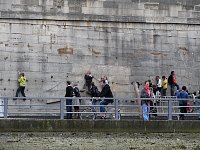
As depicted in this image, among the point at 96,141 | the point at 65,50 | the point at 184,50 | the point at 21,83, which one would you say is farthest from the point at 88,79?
the point at 96,141

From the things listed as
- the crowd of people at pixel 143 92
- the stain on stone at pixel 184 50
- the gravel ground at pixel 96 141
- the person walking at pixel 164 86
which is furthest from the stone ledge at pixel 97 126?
the stain on stone at pixel 184 50

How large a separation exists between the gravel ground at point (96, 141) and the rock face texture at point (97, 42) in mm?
6328

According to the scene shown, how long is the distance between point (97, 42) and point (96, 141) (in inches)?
299

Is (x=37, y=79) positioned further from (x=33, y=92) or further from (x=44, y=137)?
(x=44, y=137)

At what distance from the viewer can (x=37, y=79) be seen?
23.3m

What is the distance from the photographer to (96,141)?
17375 mm

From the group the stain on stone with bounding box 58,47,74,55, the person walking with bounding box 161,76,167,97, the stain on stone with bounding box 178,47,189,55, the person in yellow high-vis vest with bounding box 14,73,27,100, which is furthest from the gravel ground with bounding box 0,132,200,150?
the stain on stone with bounding box 178,47,189,55

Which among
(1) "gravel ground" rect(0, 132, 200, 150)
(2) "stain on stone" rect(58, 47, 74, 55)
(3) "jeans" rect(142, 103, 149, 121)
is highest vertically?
(2) "stain on stone" rect(58, 47, 74, 55)

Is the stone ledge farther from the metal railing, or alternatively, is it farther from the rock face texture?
the rock face texture

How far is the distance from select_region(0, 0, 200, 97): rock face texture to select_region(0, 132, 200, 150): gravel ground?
6.33m

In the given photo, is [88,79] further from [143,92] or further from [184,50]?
[184,50]

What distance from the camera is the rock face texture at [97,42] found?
76.5 feet

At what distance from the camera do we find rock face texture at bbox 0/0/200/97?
23312 mm

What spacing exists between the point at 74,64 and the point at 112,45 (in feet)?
6.11
